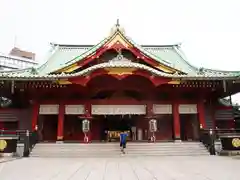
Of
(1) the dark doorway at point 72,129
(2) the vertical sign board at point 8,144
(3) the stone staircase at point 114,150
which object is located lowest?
(3) the stone staircase at point 114,150

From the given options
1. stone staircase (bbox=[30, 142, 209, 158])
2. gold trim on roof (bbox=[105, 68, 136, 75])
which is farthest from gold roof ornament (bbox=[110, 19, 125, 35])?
stone staircase (bbox=[30, 142, 209, 158])

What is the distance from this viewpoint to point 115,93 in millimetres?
17875

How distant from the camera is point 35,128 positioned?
1600 centimetres

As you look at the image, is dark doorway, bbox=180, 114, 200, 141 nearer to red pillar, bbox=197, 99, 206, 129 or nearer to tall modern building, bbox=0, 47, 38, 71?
red pillar, bbox=197, 99, 206, 129

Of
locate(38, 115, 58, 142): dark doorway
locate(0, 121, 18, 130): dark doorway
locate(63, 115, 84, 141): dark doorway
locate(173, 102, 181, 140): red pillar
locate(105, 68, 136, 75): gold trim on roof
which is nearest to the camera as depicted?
locate(105, 68, 136, 75): gold trim on roof

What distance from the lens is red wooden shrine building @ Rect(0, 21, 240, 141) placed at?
49.8 feet

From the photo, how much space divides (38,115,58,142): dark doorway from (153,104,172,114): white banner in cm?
898

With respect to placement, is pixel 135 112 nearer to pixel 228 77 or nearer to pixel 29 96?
pixel 228 77

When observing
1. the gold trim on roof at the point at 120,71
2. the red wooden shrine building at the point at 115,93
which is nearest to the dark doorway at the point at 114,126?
the red wooden shrine building at the point at 115,93

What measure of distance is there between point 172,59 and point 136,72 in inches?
327

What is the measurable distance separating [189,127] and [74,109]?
10.3 m

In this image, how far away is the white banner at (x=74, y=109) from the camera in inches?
656

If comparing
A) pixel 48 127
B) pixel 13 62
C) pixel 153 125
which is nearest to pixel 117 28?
pixel 153 125

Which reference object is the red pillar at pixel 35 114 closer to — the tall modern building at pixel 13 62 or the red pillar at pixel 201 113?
the red pillar at pixel 201 113
